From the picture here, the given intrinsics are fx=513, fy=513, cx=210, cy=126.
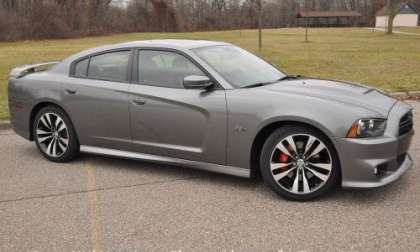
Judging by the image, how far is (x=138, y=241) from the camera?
391 centimetres

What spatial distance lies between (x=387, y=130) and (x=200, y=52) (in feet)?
6.80

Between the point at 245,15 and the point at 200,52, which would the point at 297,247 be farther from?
the point at 245,15

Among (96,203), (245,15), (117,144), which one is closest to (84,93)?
(117,144)

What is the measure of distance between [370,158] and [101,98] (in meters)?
2.97

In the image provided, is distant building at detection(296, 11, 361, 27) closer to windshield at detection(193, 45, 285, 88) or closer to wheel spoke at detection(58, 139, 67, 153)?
windshield at detection(193, 45, 285, 88)

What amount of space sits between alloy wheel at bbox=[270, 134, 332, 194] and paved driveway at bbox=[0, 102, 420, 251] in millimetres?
185

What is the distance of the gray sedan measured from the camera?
4.48 meters

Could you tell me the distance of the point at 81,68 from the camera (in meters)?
6.06

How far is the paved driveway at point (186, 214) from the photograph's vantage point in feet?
12.6

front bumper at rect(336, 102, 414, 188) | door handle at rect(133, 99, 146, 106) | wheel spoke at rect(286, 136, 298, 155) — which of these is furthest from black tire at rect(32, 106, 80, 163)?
front bumper at rect(336, 102, 414, 188)

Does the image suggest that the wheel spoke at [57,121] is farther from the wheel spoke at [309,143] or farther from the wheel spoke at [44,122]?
the wheel spoke at [309,143]

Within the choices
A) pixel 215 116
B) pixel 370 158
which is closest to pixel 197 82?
pixel 215 116

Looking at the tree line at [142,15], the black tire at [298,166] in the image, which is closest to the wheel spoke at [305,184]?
the black tire at [298,166]

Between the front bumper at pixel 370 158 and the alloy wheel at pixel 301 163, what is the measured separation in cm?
17
